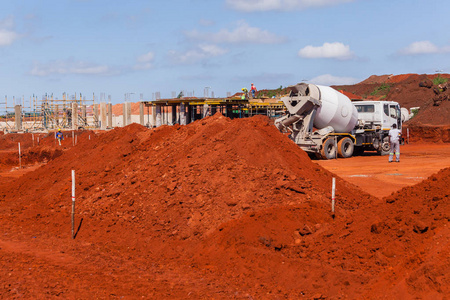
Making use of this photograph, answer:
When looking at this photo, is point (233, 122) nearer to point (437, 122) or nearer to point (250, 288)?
point (250, 288)

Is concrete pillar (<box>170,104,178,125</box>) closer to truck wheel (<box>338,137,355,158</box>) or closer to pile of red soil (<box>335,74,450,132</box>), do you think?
pile of red soil (<box>335,74,450,132</box>)

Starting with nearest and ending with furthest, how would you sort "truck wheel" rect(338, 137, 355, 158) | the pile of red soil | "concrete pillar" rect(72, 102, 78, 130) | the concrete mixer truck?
the concrete mixer truck
"truck wheel" rect(338, 137, 355, 158)
the pile of red soil
"concrete pillar" rect(72, 102, 78, 130)

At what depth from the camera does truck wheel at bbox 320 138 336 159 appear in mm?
24913

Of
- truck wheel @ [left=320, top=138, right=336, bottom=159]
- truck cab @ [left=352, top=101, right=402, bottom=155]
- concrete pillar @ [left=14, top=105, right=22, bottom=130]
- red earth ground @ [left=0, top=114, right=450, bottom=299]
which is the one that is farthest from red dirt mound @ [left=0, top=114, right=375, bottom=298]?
concrete pillar @ [left=14, top=105, right=22, bottom=130]

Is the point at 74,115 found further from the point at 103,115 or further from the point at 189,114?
the point at 189,114

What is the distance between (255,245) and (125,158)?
7135 millimetres

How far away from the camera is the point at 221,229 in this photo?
9.43 meters

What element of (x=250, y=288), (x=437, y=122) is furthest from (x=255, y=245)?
(x=437, y=122)

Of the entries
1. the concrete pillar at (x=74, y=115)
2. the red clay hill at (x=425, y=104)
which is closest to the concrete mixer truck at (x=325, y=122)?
the red clay hill at (x=425, y=104)

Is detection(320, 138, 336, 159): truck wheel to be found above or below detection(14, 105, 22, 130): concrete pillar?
below

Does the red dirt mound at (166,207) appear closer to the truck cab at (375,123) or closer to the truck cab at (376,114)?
the truck cab at (375,123)

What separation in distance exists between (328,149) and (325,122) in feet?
4.62

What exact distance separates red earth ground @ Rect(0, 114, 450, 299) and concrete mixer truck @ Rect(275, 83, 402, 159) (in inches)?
409

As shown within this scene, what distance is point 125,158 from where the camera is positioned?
1480 cm
